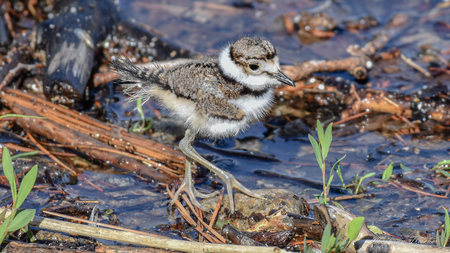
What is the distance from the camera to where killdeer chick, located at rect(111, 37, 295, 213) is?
3.53 m

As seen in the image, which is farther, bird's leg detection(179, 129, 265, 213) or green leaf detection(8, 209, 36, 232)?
bird's leg detection(179, 129, 265, 213)

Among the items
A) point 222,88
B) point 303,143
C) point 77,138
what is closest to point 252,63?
point 222,88

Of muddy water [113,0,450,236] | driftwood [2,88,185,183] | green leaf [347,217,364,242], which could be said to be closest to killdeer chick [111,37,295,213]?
driftwood [2,88,185,183]

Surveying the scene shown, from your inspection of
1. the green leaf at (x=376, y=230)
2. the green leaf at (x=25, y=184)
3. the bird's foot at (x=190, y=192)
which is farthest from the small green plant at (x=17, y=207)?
the green leaf at (x=376, y=230)

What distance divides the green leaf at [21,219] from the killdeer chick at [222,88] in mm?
1249

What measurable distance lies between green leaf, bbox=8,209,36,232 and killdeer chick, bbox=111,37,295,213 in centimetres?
125

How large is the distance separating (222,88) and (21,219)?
5.59ft

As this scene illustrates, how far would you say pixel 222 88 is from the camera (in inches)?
140

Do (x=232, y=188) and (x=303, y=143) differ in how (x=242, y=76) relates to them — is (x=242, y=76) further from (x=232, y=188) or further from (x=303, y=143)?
(x=303, y=143)

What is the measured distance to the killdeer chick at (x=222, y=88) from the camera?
3.53 meters

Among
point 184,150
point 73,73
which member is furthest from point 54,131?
point 184,150

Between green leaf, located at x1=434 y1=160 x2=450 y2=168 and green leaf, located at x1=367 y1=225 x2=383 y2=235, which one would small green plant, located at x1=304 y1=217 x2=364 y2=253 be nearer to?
green leaf, located at x1=367 y1=225 x2=383 y2=235

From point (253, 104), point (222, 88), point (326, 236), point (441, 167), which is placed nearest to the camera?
point (326, 236)

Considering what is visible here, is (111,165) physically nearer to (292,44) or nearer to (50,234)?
(50,234)
